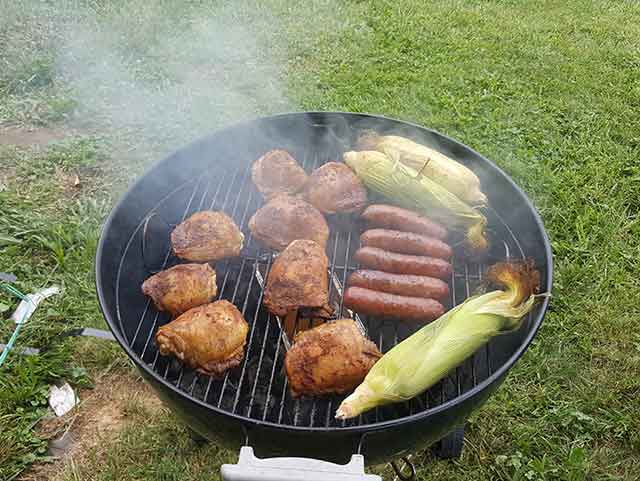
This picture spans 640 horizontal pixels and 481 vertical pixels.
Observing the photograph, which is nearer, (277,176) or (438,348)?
(438,348)

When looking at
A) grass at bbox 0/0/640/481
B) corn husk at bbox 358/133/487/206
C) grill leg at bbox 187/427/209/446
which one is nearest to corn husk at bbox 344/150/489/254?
corn husk at bbox 358/133/487/206

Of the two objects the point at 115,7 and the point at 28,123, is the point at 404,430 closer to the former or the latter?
the point at 28,123

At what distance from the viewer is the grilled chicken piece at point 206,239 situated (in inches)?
111

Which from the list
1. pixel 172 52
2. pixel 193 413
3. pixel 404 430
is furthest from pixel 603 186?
pixel 172 52

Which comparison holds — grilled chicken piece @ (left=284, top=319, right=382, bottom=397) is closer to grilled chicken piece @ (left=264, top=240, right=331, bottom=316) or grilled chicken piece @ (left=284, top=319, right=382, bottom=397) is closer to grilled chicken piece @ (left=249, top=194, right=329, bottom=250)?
grilled chicken piece @ (left=264, top=240, right=331, bottom=316)

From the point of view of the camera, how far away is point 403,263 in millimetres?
2709

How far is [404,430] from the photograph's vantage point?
Result: 83.3 inches

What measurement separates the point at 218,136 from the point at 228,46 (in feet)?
15.3

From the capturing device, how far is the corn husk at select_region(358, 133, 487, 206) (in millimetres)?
3014

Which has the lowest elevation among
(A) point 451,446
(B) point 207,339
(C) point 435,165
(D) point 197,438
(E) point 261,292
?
(D) point 197,438

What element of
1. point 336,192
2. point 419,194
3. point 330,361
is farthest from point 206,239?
point 419,194

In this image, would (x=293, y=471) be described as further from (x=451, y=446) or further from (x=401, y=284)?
(x=451, y=446)

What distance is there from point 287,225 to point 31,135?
4111 millimetres

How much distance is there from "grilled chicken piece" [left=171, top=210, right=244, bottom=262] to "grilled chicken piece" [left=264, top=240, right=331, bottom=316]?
318 mm
